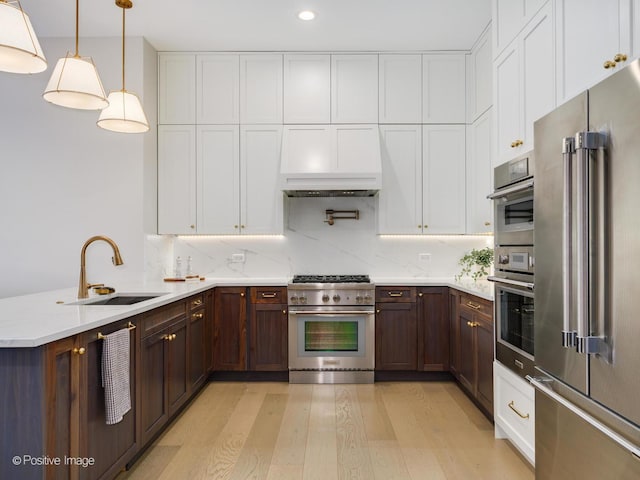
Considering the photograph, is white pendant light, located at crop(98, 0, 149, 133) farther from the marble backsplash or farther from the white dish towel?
the marble backsplash

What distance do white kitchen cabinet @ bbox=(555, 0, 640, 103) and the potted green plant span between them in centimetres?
208

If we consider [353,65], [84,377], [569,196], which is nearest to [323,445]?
[84,377]

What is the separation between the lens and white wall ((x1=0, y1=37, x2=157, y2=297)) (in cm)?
371

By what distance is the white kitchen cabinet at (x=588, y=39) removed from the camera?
1.46m

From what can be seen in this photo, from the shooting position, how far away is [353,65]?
13.3 ft

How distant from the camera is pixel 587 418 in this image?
141cm

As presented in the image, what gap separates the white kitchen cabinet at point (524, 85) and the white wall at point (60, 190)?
2.89 meters

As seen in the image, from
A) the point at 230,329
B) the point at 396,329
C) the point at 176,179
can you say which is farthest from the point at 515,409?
the point at 176,179

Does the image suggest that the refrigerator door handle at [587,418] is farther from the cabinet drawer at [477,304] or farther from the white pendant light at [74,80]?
the white pendant light at [74,80]

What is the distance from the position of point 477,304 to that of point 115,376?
2.32 m

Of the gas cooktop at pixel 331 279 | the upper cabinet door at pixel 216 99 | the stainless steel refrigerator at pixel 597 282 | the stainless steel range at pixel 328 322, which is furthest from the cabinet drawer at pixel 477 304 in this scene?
the upper cabinet door at pixel 216 99

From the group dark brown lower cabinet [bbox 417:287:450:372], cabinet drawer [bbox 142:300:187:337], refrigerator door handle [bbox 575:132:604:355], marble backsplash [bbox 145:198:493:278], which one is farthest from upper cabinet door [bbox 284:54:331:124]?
refrigerator door handle [bbox 575:132:604:355]

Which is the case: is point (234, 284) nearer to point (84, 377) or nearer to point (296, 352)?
point (296, 352)

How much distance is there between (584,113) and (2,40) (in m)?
2.16
